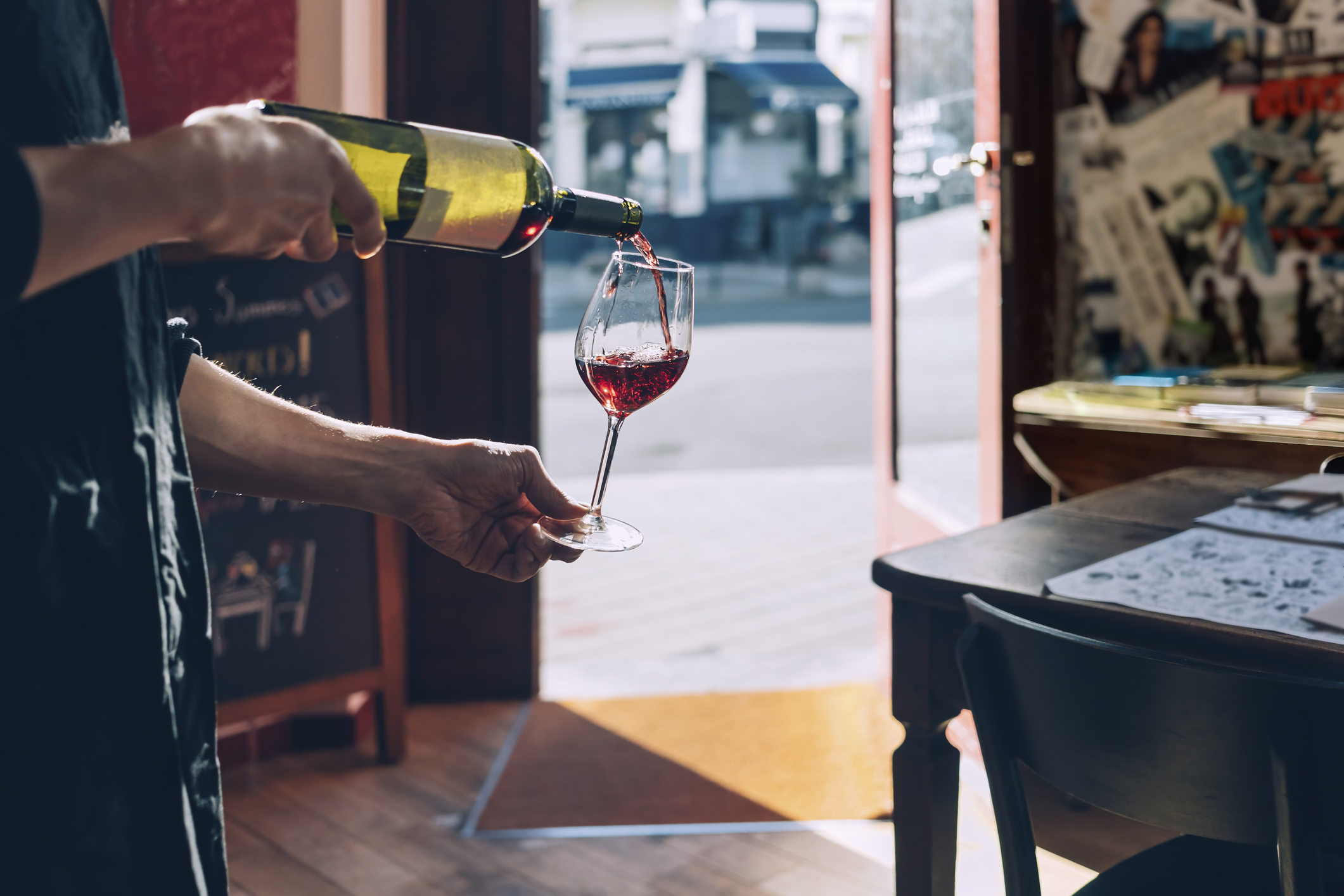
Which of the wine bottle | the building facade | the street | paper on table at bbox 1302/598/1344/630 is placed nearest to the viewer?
the wine bottle

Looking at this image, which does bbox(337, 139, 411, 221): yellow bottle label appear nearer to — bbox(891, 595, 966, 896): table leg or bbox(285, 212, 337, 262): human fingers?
bbox(285, 212, 337, 262): human fingers

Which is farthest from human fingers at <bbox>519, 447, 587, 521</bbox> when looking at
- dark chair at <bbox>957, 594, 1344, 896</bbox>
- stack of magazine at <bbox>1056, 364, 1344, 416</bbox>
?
stack of magazine at <bbox>1056, 364, 1344, 416</bbox>

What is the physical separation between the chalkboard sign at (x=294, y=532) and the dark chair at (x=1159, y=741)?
1.61 metres

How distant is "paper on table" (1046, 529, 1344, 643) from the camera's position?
999mm

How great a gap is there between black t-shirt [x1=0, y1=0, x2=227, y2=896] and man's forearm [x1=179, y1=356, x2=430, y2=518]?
21cm

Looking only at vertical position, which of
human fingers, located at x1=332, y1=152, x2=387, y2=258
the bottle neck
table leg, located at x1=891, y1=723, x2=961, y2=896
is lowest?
table leg, located at x1=891, y1=723, x2=961, y2=896

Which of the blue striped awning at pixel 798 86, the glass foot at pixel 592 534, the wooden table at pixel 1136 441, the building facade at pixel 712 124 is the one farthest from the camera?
the building facade at pixel 712 124

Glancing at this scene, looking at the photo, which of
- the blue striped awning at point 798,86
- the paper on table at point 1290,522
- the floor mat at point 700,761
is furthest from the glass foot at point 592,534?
the blue striped awning at point 798,86

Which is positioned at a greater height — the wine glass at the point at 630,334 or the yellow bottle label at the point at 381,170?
the yellow bottle label at the point at 381,170

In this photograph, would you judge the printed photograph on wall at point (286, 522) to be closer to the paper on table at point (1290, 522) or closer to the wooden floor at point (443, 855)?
the wooden floor at point (443, 855)

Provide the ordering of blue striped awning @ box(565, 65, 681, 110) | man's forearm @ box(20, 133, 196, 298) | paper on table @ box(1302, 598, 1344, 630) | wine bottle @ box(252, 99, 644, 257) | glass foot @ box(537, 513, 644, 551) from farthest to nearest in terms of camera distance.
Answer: blue striped awning @ box(565, 65, 681, 110), paper on table @ box(1302, 598, 1344, 630), glass foot @ box(537, 513, 644, 551), wine bottle @ box(252, 99, 644, 257), man's forearm @ box(20, 133, 196, 298)

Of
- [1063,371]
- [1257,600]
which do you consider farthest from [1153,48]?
[1257,600]

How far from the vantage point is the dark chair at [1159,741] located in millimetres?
769

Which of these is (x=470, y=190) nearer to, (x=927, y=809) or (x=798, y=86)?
(x=927, y=809)
